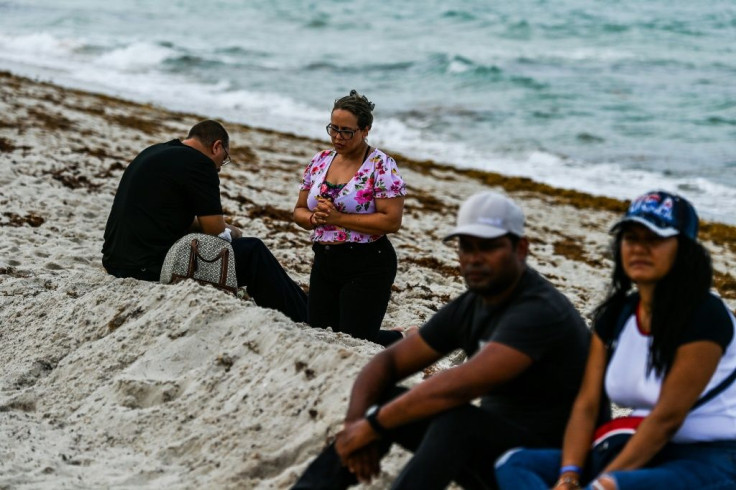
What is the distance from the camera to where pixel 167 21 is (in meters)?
49.2

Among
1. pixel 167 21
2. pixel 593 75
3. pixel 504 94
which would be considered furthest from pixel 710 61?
pixel 167 21

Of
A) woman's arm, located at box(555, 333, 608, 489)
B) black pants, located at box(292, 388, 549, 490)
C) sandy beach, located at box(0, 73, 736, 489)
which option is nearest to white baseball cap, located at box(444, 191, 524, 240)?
woman's arm, located at box(555, 333, 608, 489)

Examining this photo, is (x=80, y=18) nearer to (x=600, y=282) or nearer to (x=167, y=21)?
(x=167, y=21)

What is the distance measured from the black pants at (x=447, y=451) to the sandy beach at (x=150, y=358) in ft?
1.57

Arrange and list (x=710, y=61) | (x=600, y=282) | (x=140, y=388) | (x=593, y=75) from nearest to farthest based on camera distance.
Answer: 1. (x=140, y=388)
2. (x=600, y=282)
3. (x=593, y=75)
4. (x=710, y=61)

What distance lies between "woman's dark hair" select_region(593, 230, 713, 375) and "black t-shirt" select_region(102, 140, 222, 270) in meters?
3.67

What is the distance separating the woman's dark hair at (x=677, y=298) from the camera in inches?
132

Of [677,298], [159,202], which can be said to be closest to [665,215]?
[677,298]

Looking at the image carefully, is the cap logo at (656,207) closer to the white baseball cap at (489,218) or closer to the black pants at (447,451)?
the white baseball cap at (489,218)

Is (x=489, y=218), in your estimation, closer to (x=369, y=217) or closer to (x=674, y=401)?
(x=674, y=401)

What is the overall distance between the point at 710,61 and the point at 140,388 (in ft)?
113

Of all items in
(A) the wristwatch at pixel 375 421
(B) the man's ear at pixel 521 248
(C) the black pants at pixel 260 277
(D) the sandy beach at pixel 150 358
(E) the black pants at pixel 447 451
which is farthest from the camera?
(C) the black pants at pixel 260 277

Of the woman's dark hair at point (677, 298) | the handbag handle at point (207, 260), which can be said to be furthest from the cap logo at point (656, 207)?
the handbag handle at point (207, 260)

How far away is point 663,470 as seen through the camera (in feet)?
11.0
